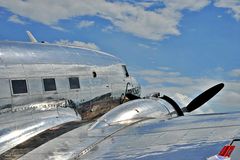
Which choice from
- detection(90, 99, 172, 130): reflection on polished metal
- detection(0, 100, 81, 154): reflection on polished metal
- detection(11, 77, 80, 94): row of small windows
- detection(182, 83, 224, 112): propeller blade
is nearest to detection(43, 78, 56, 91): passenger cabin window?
detection(11, 77, 80, 94): row of small windows

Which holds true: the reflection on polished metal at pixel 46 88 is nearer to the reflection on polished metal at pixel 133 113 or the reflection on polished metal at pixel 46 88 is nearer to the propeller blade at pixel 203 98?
the reflection on polished metal at pixel 133 113

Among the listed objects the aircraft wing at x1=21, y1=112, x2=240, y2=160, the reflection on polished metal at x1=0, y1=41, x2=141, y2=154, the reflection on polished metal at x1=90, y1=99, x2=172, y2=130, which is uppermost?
the reflection on polished metal at x1=0, y1=41, x2=141, y2=154

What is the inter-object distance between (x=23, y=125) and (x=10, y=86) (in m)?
0.98

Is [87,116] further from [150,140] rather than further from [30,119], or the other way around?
[150,140]

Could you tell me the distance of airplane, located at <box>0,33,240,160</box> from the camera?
568 centimetres

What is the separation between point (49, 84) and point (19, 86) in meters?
1.06

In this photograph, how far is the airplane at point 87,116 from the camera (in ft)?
18.6

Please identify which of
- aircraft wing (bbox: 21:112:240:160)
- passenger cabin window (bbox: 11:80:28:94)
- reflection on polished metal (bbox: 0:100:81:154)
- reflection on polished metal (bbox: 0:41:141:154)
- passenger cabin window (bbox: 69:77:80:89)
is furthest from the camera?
passenger cabin window (bbox: 69:77:80:89)

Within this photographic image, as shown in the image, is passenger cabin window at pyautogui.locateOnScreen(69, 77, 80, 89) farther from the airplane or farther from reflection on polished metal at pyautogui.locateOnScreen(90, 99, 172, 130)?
reflection on polished metal at pyautogui.locateOnScreen(90, 99, 172, 130)

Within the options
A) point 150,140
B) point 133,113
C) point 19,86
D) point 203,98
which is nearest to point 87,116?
point 133,113

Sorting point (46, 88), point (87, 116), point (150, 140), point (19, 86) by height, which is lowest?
→ point (150, 140)

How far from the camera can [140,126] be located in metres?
7.60

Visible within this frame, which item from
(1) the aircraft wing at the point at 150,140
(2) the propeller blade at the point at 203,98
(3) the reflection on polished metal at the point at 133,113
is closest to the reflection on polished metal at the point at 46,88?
(1) the aircraft wing at the point at 150,140

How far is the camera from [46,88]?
9719mm
